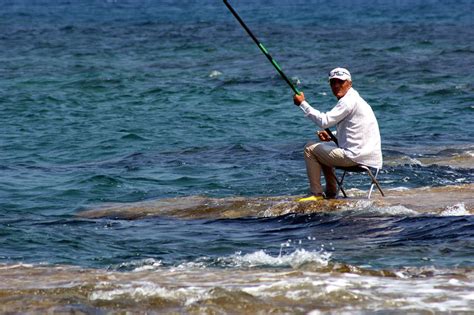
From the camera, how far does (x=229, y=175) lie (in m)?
15.3

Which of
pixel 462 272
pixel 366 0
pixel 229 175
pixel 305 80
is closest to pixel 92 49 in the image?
pixel 305 80

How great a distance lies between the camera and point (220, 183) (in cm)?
1464

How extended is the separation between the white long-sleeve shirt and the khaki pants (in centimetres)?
10

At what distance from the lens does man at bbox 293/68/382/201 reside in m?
11.1

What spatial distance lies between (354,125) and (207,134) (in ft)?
28.0

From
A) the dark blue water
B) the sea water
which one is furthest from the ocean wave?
the dark blue water

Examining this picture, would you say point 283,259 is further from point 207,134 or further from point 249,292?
point 207,134

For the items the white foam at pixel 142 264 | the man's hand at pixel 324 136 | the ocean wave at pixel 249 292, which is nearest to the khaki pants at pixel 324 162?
the man's hand at pixel 324 136

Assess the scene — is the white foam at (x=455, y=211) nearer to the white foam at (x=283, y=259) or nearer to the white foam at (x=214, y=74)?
the white foam at (x=283, y=259)

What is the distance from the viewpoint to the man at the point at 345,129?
36.5 feet

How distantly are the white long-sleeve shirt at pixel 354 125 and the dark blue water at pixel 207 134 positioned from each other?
27.7 inches

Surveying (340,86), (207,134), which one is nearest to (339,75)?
(340,86)

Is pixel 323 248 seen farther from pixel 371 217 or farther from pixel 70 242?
pixel 70 242

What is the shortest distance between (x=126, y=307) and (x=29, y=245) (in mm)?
3324
